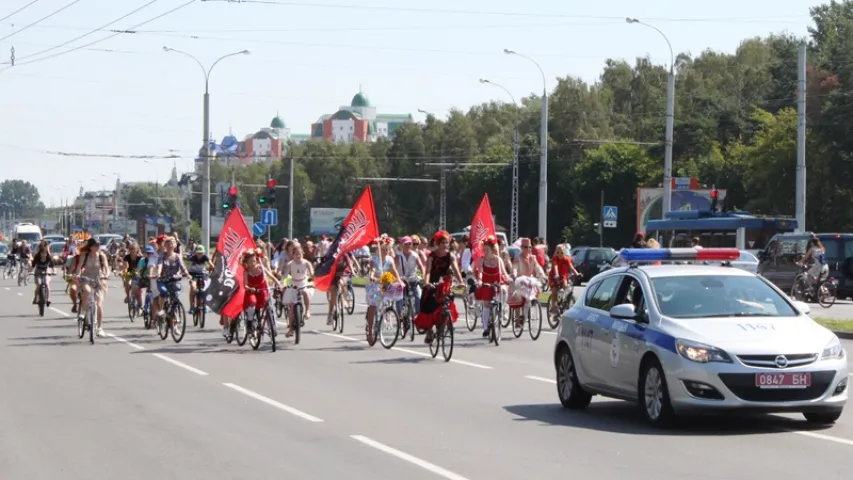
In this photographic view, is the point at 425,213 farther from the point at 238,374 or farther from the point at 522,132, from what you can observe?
the point at 238,374

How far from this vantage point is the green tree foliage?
2506 inches

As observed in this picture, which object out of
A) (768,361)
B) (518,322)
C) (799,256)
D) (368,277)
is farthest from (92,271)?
(799,256)

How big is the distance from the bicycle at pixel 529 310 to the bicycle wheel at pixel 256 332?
444 cm

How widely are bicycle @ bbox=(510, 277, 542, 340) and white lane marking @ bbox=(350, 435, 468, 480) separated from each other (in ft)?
40.0

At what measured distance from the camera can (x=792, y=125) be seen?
67125 mm

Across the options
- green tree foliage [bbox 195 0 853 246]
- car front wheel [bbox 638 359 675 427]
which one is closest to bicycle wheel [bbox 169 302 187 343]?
car front wheel [bbox 638 359 675 427]

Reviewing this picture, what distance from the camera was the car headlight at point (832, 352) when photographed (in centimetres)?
1151

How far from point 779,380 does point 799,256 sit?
2747 centimetres

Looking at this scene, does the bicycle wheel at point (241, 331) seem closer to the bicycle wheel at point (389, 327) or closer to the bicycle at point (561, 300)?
the bicycle wheel at point (389, 327)

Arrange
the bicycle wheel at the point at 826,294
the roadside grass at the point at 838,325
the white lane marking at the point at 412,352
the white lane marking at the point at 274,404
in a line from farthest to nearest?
the bicycle wheel at the point at 826,294 → the roadside grass at the point at 838,325 → the white lane marking at the point at 412,352 → the white lane marking at the point at 274,404


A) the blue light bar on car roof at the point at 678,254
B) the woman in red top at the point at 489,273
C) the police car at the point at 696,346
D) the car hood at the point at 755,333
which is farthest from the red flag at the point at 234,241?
the car hood at the point at 755,333

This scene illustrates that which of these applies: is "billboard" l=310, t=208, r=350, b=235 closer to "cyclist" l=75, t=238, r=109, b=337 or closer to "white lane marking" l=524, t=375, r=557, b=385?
"cyclist" l=75, t=238, r=109, b=337

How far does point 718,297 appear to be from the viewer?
40.5 ft

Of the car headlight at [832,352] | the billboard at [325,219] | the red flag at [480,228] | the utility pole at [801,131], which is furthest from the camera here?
the billboard at [325,219]
